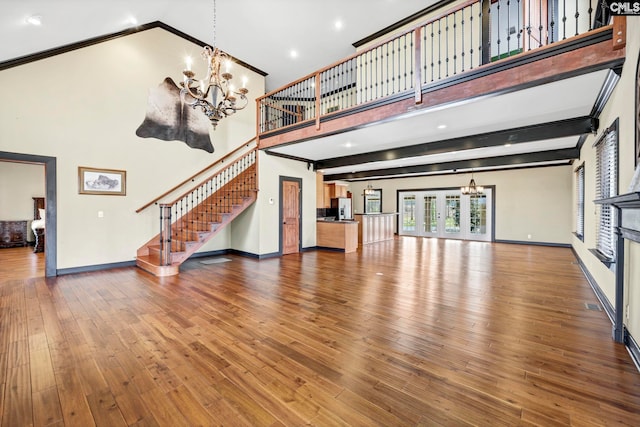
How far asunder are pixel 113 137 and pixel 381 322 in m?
6.34

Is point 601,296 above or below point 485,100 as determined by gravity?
below

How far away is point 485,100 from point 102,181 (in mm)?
7021

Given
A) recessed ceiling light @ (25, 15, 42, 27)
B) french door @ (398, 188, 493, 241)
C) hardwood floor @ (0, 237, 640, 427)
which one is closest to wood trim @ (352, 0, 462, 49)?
hardwood floor @ (0, 237, 640, 427)

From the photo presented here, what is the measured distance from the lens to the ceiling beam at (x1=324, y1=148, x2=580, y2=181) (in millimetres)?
6746

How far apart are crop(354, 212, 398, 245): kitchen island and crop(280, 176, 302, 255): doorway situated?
2563mm

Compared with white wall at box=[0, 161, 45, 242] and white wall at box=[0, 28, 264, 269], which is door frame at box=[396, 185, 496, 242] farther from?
white wall at box=[0, 161, 45, 242]

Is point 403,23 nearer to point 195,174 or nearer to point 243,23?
point 243,23

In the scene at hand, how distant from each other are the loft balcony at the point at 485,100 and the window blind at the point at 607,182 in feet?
1.87

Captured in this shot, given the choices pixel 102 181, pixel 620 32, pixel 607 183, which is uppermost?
pixel 620 32

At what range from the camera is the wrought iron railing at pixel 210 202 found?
6.01 m

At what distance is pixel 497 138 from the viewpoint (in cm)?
532

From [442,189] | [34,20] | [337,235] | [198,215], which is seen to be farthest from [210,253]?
[442,189]

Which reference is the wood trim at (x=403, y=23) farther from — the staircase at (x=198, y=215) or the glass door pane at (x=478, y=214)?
the glass door pane at (x=478, y=214)

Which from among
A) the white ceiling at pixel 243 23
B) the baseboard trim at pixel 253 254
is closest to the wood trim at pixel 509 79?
the white ceiling at pixel 243 23
